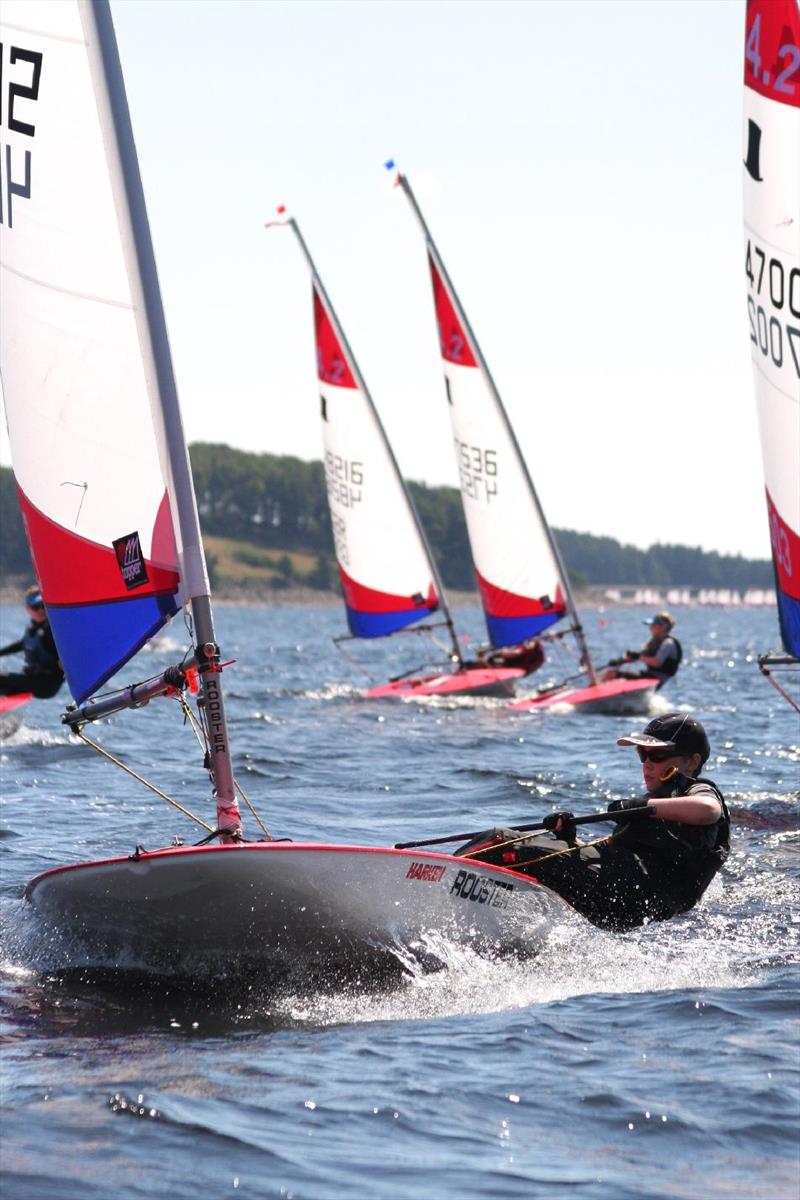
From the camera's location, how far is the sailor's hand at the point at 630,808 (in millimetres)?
7555

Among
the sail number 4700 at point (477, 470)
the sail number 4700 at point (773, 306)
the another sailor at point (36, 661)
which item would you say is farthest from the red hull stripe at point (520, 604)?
the sail number 4700 at point (773, 306)

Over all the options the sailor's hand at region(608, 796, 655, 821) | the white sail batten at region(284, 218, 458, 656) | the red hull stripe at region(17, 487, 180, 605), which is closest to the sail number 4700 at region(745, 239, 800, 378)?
→ the sailor's hand at region(608, 796, 655, 821)

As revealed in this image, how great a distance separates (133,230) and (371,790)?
7826mm

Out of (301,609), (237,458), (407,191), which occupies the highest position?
(407,191)

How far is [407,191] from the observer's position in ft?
88.8

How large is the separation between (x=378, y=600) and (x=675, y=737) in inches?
814

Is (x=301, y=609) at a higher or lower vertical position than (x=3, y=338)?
lower

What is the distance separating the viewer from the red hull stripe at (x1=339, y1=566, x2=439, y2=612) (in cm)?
2817

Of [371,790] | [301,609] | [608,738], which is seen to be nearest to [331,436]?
[608,738]

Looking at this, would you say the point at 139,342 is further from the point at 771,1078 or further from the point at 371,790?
the point at 371,790

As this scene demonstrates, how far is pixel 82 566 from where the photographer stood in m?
7.80

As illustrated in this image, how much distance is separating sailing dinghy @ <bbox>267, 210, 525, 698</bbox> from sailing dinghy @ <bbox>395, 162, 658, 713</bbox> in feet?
5.90

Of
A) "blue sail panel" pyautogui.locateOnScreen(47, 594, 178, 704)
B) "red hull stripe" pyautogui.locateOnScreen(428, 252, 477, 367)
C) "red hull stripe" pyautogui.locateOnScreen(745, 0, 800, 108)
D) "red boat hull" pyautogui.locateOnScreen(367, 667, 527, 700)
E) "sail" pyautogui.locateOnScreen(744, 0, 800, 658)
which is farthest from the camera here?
"red hull stripe" pyautogui.locateOnScreen(428, 252, 477, 367)

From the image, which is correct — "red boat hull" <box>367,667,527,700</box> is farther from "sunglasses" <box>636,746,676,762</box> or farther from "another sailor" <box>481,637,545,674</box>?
"sunglasses" <box>636,746,676,762</box>
